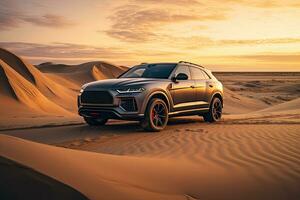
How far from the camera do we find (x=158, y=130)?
10594 mm

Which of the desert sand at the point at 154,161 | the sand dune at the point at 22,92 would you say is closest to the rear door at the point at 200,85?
the desert sand at the point at 154,161

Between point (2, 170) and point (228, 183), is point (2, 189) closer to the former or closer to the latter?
point (2, 170)

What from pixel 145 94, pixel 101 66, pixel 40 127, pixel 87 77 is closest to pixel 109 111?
pixel 145 94

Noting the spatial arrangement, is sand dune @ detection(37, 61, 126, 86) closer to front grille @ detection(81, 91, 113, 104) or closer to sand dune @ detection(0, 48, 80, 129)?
sand dune @ detection(0, 48, 80, 129)

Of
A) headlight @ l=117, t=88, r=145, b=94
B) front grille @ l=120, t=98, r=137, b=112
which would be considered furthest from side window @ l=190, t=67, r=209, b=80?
front grille @ l=120, t=98, r=137, b=112

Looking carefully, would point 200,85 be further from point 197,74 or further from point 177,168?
point 177,168

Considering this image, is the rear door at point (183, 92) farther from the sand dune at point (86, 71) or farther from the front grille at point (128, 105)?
the sand dune at point (86, 71)

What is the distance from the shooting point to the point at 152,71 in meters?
11.6

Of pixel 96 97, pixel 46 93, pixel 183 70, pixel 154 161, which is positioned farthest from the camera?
pixel 46 93

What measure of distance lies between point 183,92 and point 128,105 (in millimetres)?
1966

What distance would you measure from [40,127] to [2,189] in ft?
Result: 27.8

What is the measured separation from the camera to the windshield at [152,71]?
1142cm

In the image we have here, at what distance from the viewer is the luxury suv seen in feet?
33.4

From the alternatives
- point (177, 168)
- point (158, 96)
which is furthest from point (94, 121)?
point (177, 168)
